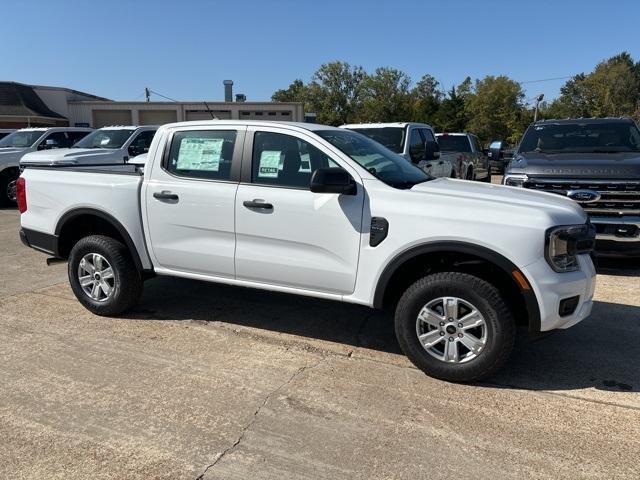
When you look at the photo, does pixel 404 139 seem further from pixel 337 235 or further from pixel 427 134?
pixel 337 235

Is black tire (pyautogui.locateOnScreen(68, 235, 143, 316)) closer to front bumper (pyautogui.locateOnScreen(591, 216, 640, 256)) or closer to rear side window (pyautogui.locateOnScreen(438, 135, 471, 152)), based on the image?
front bumper (pyautogui.locateOnScreen(591, 216, 640, 256))

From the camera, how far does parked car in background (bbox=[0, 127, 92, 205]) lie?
1349 centimetres

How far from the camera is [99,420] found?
134 inches

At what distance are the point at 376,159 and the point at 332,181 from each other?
0.83m

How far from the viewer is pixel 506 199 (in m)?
3.94

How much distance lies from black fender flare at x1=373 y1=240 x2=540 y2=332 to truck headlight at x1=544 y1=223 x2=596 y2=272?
0.80 ft

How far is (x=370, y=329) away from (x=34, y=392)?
2.75m

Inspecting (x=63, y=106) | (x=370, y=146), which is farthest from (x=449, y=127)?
(x=370, y=146)

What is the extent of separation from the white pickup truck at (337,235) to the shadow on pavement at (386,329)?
491 mm

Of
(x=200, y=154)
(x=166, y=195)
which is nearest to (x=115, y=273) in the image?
(x=166, y=195)

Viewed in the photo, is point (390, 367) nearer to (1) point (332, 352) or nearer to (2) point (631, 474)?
(1) point (332, 352)

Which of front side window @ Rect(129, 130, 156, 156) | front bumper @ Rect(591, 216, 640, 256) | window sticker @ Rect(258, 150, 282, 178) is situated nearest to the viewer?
window sticker @ Rect(258, 150, 282, 178)

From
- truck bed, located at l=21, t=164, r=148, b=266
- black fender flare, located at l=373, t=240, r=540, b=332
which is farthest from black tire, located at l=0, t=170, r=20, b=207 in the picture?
black fender flare, located at l=373, t=240, r=540, b=332

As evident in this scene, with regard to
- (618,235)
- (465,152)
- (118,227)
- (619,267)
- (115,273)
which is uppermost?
(465,152)
